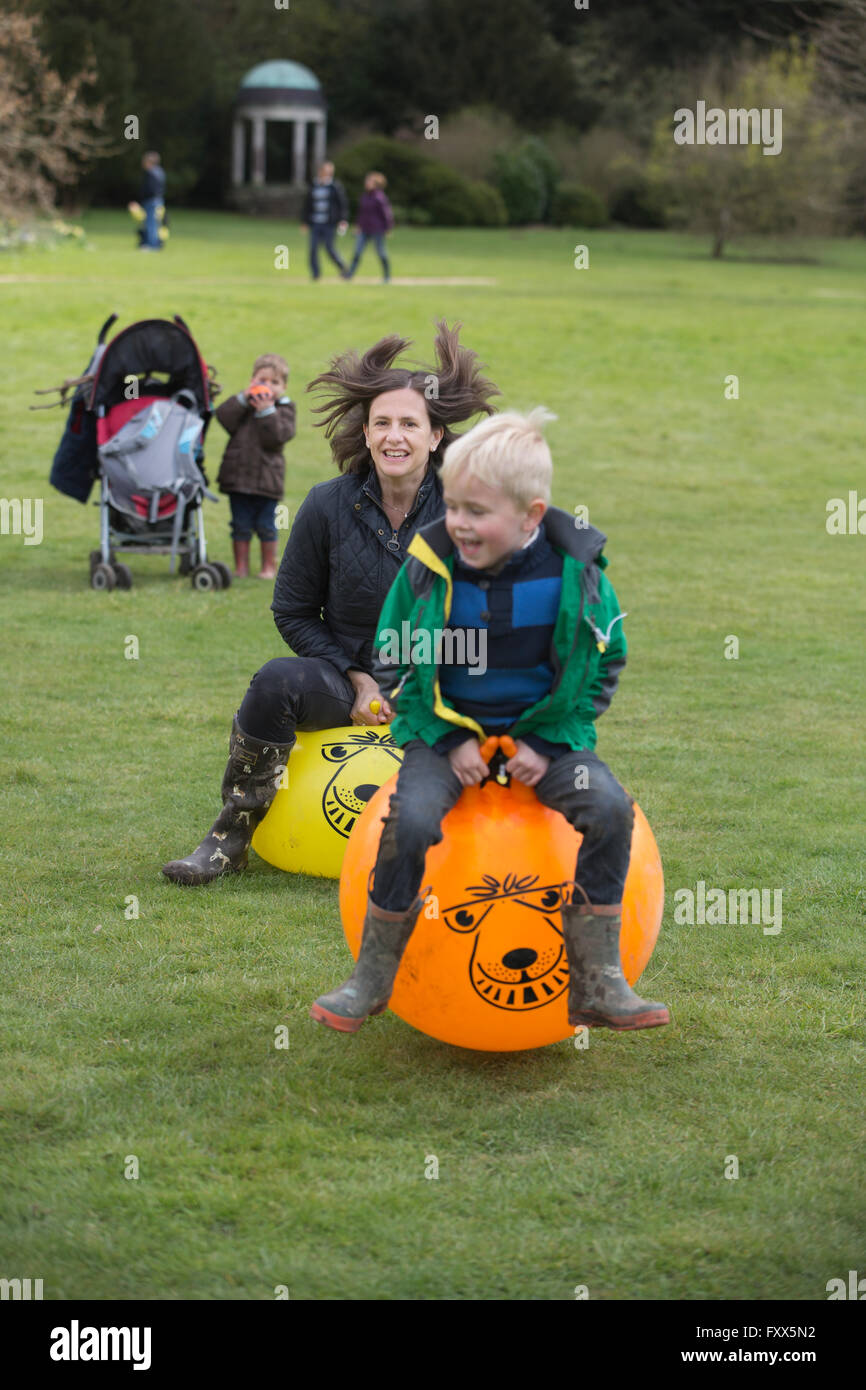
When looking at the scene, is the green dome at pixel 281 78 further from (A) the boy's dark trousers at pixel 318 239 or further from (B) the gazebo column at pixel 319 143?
(A) the boy's dark trousers at pixel 318 239

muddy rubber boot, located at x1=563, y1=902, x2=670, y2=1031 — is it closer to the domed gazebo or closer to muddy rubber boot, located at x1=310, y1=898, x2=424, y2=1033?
muddy rubber boot, located at x1=310, y1=898, x2=424, y2=1033

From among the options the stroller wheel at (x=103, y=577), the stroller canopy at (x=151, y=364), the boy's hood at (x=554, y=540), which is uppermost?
the stroller canopy at (x=151, y=364)

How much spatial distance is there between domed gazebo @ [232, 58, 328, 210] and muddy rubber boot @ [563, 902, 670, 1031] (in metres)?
53.4

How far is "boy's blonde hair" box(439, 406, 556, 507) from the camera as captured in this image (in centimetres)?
422

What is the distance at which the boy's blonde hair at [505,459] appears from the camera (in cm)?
422

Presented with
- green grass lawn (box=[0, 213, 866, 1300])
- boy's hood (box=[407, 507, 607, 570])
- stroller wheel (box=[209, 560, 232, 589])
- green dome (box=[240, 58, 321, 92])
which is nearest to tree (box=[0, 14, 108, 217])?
green dome (box=[240, 58, 321, 92])

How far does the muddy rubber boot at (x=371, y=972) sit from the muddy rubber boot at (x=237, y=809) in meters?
1.74

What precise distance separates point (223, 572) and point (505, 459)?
7773 mm

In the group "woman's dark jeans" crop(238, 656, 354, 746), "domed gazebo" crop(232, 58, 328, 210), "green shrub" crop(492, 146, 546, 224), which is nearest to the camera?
"woman's dark jeans" crop(238, 656, 354, 746)

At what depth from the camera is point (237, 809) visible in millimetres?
6246

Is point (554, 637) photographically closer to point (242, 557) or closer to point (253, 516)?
point (253, 516)

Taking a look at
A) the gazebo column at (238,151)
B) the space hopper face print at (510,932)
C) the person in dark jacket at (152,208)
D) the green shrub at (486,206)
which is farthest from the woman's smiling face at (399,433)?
the gazebo column at (238,151)
